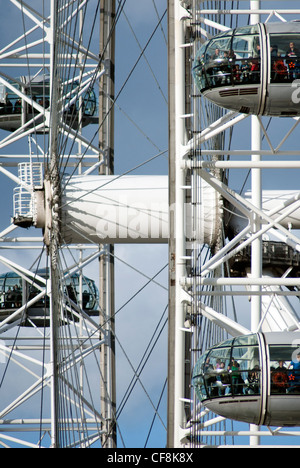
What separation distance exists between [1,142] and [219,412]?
17.8 metres

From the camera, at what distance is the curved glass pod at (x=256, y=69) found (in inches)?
1016

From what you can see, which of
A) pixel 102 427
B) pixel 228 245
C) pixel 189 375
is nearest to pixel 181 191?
pixel 228 245

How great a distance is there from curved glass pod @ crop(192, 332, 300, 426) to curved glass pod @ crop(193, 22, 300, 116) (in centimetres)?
410

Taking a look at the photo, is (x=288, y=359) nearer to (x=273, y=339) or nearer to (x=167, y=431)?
(x=273, y=339)

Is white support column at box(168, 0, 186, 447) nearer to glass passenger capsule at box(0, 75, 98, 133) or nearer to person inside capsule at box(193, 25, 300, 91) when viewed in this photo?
person inside capsule at box(193, 25, 300, 91)

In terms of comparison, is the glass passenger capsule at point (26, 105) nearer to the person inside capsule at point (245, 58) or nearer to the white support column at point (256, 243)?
the white support column at point (256, 243)

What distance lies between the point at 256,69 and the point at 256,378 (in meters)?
5.43

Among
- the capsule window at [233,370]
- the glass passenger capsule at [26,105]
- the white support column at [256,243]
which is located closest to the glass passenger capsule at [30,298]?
the glass passenger capsule at [26,105]

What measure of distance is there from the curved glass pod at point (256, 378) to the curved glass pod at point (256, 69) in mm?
4098

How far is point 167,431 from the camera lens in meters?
26.5

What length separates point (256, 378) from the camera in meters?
25.2

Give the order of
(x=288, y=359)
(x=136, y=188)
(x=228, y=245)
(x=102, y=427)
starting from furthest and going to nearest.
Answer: (x=102, y=427)
(x=136, y=188)
(x=228, y=245)
(x=288, y=359)

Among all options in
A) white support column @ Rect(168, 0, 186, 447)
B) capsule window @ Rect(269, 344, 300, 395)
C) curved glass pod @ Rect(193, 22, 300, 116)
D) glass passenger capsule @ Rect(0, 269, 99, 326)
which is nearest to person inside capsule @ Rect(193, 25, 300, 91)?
curved glass pod @ Rect(193, 22, 300, 116)

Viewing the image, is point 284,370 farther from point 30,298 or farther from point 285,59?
point 30,298
